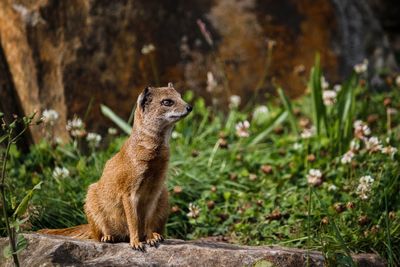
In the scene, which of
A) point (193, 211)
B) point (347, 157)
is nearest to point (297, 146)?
point (347, 157)

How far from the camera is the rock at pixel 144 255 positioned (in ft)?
13.2

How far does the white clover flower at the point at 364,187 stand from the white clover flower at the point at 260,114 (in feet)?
6.36

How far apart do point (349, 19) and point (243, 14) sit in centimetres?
121

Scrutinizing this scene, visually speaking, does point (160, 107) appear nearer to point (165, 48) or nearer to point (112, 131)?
point (112, 131)

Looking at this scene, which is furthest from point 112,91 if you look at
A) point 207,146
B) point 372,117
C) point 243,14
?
point 372,117

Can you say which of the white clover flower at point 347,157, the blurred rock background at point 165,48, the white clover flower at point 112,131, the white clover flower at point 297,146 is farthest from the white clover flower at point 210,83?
the white clover flower at point 347,157

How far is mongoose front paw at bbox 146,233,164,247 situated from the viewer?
4297 millimetres

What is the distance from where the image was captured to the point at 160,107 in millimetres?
4504

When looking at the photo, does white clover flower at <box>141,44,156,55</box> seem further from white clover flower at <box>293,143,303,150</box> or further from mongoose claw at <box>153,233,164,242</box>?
→ mongoose claw at <box>153,233,164,242</box>

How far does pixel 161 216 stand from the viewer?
468 centimetres

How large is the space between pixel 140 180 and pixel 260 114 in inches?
118

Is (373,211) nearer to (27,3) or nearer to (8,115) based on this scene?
(8,115)

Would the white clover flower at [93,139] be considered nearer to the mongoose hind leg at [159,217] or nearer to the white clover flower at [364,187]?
the mongoose hind leg at [159,217]

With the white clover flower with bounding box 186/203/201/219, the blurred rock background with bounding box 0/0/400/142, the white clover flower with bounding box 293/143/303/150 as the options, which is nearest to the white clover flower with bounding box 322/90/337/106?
the white clover flower with bounding box 293/143/303/150
